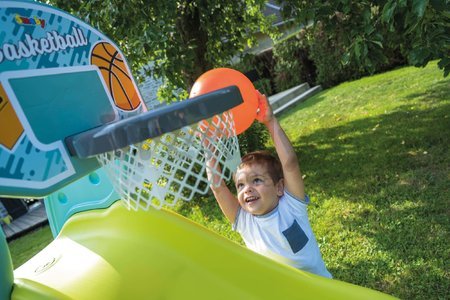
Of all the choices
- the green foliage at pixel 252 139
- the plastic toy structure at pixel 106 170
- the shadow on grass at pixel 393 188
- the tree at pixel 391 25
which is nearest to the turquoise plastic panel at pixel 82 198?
the plastic toy structure at pixel 106 170

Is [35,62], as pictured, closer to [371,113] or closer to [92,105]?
[92,105]

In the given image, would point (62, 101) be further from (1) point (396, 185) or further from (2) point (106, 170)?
(1) point (396, 185)

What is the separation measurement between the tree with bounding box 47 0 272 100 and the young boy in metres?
2.24

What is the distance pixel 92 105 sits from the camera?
1460 mm

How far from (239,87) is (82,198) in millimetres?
892

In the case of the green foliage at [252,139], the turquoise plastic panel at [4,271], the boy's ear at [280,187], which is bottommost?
the green foliage at [252,139]

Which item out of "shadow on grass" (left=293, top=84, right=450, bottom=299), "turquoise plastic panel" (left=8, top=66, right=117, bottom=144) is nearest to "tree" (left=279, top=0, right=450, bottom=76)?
"shadow on grass" (left=293, top=84, right=450, bottom=299)

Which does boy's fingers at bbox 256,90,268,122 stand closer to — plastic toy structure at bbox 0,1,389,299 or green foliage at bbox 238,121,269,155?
plastic toy structure at bbox 0,1,389,299

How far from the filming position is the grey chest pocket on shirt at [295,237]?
1968 millimetres

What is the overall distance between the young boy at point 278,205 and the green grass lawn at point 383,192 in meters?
1.22

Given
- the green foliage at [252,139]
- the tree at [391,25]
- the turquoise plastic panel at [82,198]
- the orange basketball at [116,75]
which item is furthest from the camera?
the green foliage at [252,139]

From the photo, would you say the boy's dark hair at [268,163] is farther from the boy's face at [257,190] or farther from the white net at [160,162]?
the white net at [160,162]

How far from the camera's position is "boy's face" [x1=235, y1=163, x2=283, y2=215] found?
6.67 feet

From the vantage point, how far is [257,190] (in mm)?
2041
